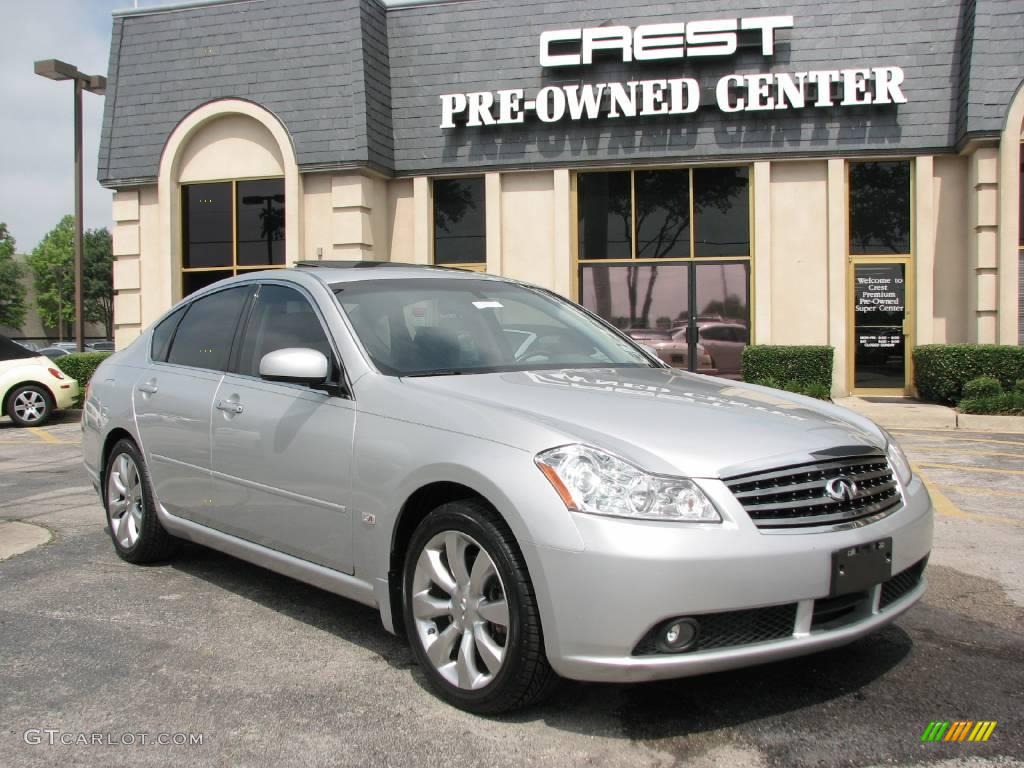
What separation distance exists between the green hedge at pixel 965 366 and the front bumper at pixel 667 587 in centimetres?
1165

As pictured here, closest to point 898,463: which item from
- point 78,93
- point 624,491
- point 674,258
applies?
point 624,491

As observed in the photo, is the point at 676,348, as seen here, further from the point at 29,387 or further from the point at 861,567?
the point at 861,567

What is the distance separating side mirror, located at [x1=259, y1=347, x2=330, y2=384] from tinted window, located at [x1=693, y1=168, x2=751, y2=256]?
12.5 metres

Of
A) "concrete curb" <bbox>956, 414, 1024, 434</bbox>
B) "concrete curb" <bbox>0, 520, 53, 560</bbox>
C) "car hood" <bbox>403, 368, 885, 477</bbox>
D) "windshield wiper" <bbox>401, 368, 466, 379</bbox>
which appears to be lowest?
"concrete curb" <bbox>0, 520, 53, 560</bbox>

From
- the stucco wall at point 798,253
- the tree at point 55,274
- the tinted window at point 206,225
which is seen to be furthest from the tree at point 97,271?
the stucco wall at point 798,253

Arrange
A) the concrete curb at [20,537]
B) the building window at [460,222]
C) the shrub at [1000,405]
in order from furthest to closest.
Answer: the building window at [460,222] → the shrub at [1000,405] → the concrete curb at [20,537]

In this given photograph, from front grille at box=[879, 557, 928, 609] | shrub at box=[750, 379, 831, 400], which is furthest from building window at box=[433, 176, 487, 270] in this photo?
front grille at box=[879, 557, 928, 609]

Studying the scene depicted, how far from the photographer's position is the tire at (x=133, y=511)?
500 centimetres

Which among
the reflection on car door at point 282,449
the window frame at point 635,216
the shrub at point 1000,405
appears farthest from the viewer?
the window frame at point 635,216

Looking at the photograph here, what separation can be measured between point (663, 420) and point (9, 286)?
85.1 metres

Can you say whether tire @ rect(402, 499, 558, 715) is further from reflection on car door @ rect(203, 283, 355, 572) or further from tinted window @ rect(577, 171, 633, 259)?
tinted window @ rect(577, 171, 633, 259)

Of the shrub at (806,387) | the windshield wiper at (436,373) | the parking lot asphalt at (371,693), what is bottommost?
the parking lot asphalt at (371,693)

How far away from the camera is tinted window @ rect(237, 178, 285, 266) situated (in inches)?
647

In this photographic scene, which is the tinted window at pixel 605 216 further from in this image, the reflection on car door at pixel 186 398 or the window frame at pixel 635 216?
the reflection on car door at pixel 186 398
